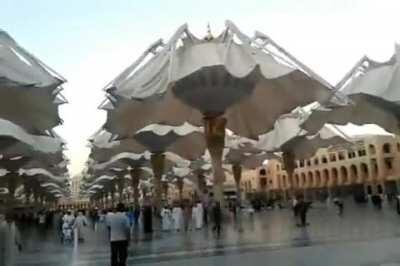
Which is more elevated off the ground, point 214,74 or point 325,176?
point 325,176

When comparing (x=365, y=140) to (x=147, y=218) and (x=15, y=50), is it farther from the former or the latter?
(x=15, y=50)

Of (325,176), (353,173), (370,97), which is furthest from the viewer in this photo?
(325,176)

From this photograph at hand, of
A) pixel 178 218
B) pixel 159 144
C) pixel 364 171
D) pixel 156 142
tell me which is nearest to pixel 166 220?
pixel 178 218

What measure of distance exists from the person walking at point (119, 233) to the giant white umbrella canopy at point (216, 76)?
11.9m

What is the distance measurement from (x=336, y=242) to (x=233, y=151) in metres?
42.9

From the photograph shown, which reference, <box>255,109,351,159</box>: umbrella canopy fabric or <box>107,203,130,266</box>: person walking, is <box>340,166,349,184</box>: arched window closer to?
<box>255,109,351,159</box>: umbrella canopy fabric

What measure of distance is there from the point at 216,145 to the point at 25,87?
1345 cm

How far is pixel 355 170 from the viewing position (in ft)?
350

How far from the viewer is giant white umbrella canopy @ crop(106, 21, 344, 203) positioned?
78.6 feet

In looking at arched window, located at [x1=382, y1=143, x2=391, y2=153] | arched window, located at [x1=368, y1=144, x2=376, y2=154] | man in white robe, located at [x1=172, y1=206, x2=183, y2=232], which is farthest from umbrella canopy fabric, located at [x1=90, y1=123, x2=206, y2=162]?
arched window, located at [x1=368, y1=144, x2=376, y2=154]

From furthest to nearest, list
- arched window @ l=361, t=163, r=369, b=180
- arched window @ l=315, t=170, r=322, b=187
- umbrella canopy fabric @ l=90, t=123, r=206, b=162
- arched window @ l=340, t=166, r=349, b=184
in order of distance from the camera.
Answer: arched window @ l=315, t=170, r=322, b=187 < arched window @ l=340, t=166, r=349, b=184 < arched window @ l=361, t=163, r=369, b=180 < umbrella canopy fabric @ l=90, t=123, r=206, b=162

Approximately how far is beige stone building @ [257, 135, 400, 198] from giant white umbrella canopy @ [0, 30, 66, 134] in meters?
69.5

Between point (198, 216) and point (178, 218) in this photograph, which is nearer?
point (198, 216)

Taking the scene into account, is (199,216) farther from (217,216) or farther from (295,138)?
(295,138)
